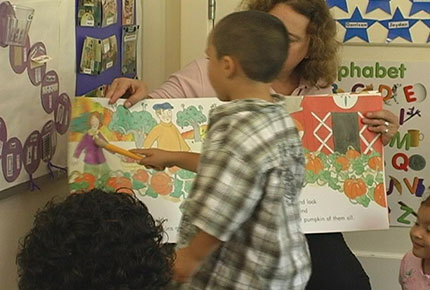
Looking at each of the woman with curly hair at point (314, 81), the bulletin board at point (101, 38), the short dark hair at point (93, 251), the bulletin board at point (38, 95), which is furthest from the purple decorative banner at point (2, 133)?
the short dark hair at point (93, 251)

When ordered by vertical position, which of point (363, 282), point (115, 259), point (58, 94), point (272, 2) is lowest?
point (363, 282)

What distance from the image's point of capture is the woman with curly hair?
185cm

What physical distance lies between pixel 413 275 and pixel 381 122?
1.50ft

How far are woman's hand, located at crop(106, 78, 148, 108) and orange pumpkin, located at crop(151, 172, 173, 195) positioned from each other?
17cm

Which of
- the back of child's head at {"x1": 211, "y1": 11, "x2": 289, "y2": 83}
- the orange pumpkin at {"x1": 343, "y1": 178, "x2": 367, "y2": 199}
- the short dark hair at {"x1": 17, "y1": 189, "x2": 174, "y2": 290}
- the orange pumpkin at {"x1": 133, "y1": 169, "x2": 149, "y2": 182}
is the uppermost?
the back of child's head at {"x1": 211, "y1": 11, "x2": 289, "y2": 83}

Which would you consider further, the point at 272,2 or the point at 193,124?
the point at 272,2

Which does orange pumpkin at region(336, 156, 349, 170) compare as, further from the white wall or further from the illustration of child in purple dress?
the white wall

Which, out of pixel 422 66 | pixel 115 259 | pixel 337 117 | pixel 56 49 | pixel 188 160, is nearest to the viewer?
pixel 115 259

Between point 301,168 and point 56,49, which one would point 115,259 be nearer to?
point 301,168

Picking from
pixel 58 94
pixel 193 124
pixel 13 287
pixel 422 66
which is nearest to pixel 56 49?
pixel 58 94

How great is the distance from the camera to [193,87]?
1.91 metres

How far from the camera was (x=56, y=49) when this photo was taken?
1667 millimetres

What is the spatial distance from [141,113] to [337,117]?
46cm

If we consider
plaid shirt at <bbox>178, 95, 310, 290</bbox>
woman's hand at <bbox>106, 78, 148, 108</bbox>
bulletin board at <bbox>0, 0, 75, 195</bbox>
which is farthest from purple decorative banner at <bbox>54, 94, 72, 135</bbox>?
plaid shirt at <bbox>178, 95, 310, 290</bbox>
